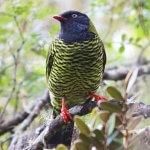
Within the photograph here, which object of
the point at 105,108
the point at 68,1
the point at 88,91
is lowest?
the point at 68,1

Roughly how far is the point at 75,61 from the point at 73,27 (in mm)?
335

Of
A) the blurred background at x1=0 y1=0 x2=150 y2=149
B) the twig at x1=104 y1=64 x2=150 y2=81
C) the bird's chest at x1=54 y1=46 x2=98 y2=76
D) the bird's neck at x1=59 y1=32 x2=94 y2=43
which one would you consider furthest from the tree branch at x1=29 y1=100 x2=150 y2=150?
the twig at x1=104 y1=64 x2=150 y2=81

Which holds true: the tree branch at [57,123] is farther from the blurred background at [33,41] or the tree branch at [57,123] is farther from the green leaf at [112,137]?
the blurred background at [33,41]

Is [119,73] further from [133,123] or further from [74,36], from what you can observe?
[133,123]

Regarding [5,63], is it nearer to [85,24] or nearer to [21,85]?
[21,85]

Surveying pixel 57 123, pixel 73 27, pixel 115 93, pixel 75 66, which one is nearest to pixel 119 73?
pixel 73 27

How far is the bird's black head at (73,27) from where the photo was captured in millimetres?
3234

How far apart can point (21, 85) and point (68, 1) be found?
4.29 metres

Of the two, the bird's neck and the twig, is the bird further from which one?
the twig

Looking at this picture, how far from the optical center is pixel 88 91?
3.32 m

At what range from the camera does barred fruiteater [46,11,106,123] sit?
Result: 3.15 metres

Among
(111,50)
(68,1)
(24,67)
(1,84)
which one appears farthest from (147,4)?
(68,1)

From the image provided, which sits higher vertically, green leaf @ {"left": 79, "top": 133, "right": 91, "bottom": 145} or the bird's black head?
green leaf @ {"left": 79, "top": 133, "right": 91, "bottom": 145}

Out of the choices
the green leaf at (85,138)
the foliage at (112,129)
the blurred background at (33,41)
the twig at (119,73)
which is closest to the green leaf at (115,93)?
the foliage at (112,129)
